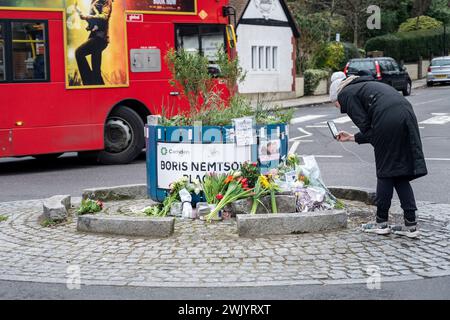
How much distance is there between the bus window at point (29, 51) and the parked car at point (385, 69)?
22.2 m

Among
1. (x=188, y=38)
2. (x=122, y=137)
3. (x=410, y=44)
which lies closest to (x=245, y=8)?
(x=188, y=38)

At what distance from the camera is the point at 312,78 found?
1492 inches

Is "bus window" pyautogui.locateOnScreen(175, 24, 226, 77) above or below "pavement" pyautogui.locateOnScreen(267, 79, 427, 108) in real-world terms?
above

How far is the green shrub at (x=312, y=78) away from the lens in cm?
3784

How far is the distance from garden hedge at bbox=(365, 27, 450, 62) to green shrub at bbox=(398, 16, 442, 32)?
76 centimetres

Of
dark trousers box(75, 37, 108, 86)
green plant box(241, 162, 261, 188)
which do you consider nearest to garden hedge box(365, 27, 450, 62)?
dark trousers box(75, 37, 108, 86)

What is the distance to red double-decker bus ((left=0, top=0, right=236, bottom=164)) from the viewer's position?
502 inches

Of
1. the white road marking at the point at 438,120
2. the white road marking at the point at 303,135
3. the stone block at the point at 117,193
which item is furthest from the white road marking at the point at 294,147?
the stone block at the point at 117,193

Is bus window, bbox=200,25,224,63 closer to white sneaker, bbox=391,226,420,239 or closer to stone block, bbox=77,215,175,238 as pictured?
stone block, bbox=77,215,175,238

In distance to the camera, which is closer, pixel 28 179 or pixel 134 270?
pixel 134 270
